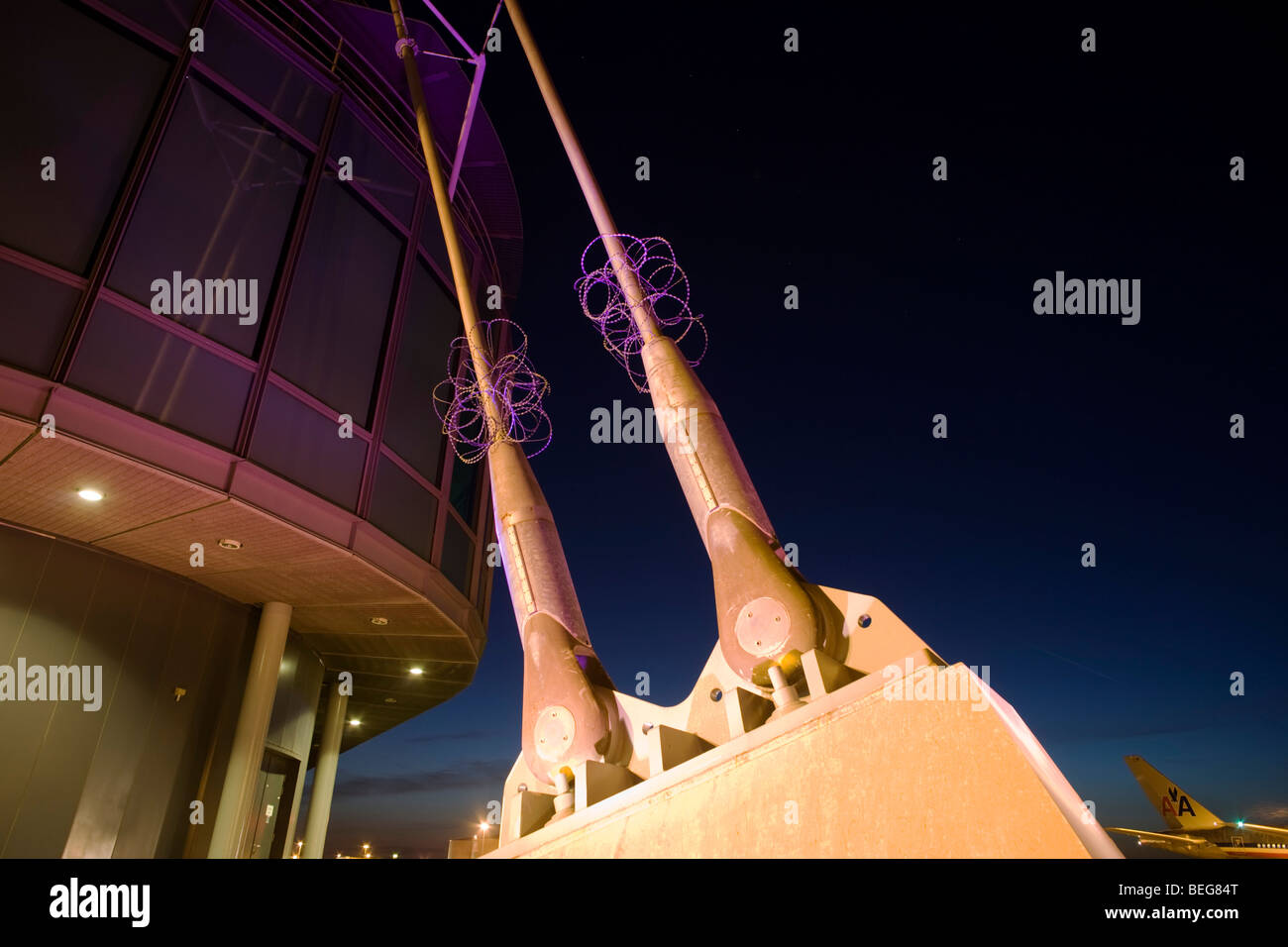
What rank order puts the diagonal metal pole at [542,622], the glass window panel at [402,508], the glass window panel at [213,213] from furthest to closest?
the glass window panel at [402,508], the glass window panel at [213,213], the diagonal metal pole at [542,622]

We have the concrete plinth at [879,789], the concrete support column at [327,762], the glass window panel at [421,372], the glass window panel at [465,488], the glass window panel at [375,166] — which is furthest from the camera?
the concrete support column at [327,762]

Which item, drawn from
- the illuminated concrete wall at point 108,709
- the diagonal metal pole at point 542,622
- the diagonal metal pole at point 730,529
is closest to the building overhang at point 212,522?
the illuminated concrete wall at point 108,709

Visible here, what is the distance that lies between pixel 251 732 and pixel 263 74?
12.3 meters

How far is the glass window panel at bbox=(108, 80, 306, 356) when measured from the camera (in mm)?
9688

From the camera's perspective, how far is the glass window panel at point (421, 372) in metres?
13.0

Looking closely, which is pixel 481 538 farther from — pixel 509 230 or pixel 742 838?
pixel 742 838

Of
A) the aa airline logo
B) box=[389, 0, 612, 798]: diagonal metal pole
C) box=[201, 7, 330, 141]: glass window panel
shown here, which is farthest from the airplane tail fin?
box=[201, 7, 330, 141]: glass window panel

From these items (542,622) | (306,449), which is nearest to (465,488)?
(306,449)

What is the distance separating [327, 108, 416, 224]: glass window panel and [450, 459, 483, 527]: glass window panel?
575cm

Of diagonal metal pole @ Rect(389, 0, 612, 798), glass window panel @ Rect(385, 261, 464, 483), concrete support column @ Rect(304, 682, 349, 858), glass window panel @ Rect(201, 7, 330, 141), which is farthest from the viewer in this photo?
concrete support column @ Rect(304, 682, 349, 858)

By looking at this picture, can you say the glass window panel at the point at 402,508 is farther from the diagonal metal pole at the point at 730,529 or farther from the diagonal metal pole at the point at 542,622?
the diagonal metal pole at the point at 730,529

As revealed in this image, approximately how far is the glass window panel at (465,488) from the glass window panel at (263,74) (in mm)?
7300

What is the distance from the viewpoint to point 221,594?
1264cm

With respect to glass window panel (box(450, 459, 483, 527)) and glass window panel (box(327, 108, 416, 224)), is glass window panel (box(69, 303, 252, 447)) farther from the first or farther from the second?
glass window panel (box(327, 108, 416, 224))
